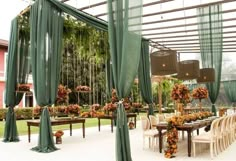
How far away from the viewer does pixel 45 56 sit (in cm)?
720

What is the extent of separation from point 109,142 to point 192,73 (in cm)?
291

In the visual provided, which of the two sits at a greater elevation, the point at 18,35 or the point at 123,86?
the point at 18,35

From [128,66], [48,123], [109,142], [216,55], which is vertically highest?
[216,55]

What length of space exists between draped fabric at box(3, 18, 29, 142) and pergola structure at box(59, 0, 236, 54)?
1845 millimetres

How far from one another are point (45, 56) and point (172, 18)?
15.1ft

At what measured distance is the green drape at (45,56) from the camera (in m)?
7.03

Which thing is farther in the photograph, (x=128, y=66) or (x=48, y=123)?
(x=48, y=123)

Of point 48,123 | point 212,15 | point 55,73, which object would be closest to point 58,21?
point 55,73

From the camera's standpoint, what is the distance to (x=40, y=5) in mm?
7348

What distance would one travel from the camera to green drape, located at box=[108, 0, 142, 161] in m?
5.09

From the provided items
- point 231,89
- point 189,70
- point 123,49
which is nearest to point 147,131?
point 189,70

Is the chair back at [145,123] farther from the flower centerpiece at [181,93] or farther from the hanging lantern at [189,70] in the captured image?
the hanging lantern at [189,70]

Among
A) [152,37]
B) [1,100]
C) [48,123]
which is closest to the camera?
[48,123]

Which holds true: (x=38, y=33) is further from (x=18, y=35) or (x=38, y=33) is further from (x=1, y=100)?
(x=1, y=100)
